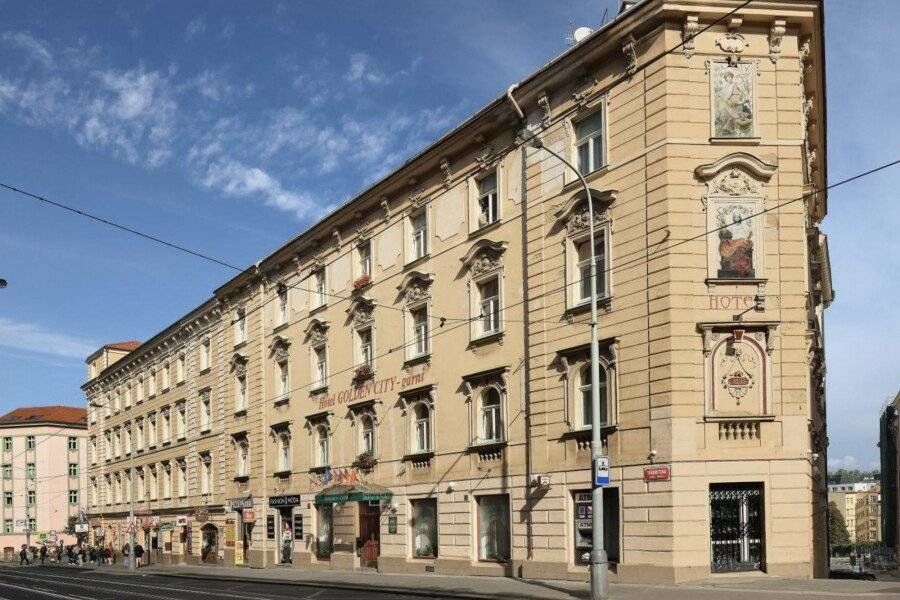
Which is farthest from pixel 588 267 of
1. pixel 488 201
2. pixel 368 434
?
pixel 368 434

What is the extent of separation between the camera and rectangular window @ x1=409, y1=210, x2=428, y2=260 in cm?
3593

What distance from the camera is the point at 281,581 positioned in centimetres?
3628

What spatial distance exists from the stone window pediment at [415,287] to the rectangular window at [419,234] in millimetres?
804

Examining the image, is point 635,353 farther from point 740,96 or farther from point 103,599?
point 103,599

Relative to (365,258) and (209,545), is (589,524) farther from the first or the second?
(209,545)

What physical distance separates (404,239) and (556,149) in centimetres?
915

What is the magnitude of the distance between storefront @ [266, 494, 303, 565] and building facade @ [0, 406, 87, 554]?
2491 inches

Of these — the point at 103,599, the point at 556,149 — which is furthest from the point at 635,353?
the point at 103,599

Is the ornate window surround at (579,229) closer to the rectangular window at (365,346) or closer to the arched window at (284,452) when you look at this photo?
the rectangular window at (365,346)

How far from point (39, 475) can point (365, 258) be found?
75.9m

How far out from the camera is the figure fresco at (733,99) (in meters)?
25.5

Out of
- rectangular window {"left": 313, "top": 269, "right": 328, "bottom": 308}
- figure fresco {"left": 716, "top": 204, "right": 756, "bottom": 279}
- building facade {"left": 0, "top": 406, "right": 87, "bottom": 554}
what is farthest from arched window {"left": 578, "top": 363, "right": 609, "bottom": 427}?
building facade {"left": 0, "top": 406, "right": 87, "bottom": 554}

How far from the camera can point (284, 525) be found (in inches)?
1748

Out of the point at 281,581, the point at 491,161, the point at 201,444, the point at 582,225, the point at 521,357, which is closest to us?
the point at 582,225
